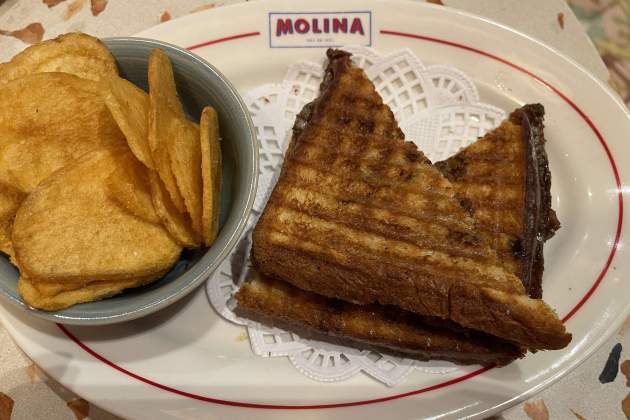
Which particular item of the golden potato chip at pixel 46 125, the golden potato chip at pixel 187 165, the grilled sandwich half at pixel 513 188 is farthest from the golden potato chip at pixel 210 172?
the grilled sandwich half at pixel 513 188

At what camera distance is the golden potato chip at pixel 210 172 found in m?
1.20

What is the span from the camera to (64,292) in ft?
4.23

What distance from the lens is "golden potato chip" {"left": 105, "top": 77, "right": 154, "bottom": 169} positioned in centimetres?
118

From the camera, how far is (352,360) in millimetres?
1519

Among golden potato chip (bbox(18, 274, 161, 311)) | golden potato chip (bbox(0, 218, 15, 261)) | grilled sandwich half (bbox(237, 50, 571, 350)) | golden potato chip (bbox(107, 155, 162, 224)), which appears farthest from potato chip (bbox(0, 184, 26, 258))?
grilled sandwich half (bbox(237, 50, 571, 350))

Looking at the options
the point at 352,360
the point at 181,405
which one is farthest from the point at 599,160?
the point at 181,405

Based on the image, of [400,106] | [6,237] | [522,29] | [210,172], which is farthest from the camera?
[522,29]

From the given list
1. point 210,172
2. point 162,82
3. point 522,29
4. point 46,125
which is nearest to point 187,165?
point 210,172

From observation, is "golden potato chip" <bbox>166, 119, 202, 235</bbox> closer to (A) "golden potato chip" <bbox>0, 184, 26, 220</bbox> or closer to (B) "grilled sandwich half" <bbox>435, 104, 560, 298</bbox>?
(A) "golden potato chip" <bbox>0, 184, 26, 220</bbox>

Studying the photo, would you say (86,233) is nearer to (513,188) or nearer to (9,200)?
(9,200)

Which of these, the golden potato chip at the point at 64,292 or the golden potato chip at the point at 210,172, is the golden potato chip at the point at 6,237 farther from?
the golden potato chip at the point at 210,172

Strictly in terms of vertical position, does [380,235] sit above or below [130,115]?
below

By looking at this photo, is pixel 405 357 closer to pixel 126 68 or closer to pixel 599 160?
pixel 599 160

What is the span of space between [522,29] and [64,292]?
187cm
